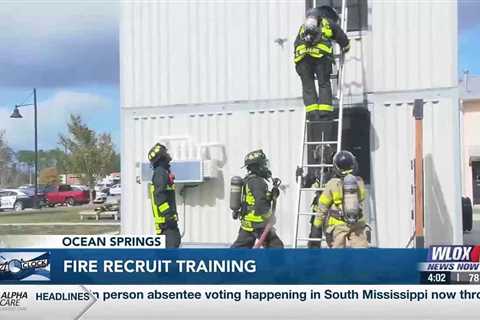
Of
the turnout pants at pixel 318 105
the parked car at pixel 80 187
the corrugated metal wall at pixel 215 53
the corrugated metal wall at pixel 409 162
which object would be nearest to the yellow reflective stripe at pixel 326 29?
the turnout pants at pixel 318 105

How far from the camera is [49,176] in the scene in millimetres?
2287

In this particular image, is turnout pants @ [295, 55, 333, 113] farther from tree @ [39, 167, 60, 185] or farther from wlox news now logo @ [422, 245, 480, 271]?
tree @ [39, 167, 60, 185]

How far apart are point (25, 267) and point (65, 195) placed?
0.39 m

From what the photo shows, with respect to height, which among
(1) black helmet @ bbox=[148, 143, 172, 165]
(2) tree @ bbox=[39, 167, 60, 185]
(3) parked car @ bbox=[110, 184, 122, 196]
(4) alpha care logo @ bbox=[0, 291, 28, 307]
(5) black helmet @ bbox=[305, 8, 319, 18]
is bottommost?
(4) alpha care logo @ bbox=[0, 291, 28, 307]

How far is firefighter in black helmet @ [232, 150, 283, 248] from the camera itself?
264cm

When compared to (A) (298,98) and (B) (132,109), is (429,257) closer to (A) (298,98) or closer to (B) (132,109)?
(A) (298,98)

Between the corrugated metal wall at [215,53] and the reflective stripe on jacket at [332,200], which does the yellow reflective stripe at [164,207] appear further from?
the reflective stripe on jacket at [332,200]

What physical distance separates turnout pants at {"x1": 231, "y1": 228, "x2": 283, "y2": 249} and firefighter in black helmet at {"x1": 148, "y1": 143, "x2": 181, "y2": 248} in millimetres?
335

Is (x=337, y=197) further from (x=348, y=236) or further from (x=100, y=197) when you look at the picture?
(x=100, y=197)

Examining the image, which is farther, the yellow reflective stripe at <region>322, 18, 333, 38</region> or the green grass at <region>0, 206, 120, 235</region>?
the yellow reflective stripe at <region>322, 18, 333, 38</region>

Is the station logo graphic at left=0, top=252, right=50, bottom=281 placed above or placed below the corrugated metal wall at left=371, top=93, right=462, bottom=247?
below

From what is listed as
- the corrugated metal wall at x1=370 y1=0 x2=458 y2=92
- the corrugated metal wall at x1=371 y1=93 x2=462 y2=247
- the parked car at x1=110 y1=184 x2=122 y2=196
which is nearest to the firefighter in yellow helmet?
the corrugated metal wall at x1=371 y1=93 x2=462 y2=247

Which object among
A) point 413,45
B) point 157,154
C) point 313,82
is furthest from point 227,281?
point 413,45

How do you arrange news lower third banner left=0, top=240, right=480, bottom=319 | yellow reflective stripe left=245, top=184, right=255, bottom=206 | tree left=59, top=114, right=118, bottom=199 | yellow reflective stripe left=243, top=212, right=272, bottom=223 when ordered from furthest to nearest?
yellow reflective stripe left=245, top=184, right=255, bottom=206 → yellow reflective stripe left=243, top=212, right=272, bottom=223 → news lower third banner left=0, top=240, right=480, bottom=319 → tree left=59, top=114, right=118, bottom=199
